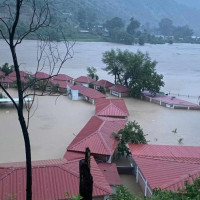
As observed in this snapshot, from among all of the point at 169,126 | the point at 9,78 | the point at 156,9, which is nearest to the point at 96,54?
the point at 9,78

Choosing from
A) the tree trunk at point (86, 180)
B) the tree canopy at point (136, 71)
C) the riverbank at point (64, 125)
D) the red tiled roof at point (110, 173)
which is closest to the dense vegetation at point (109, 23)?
the tree canopy at point (136, 71)

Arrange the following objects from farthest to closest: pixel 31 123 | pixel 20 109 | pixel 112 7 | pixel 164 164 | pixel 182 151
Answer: pixel 112 7, pixel 31 123, pixel 182 151, pixel 164 164, pixel 20 109

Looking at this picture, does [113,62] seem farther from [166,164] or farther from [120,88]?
[166,164]

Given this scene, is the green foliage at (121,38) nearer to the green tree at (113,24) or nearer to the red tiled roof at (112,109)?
the green tree at (113,24)

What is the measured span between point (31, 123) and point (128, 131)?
27.3 feet

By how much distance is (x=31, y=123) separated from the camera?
69.8ft

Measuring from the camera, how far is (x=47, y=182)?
10.5m

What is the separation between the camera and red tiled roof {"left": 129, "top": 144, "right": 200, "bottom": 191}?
10.9m

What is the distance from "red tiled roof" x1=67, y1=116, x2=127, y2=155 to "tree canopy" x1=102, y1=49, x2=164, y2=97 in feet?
41.6

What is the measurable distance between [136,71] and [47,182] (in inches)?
844

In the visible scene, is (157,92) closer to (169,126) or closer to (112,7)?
(169,126)

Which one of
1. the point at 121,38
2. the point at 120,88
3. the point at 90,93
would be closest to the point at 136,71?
the point at 120,88

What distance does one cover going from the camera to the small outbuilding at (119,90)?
3086 centimetres

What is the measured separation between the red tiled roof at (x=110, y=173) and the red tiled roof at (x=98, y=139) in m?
0.72
